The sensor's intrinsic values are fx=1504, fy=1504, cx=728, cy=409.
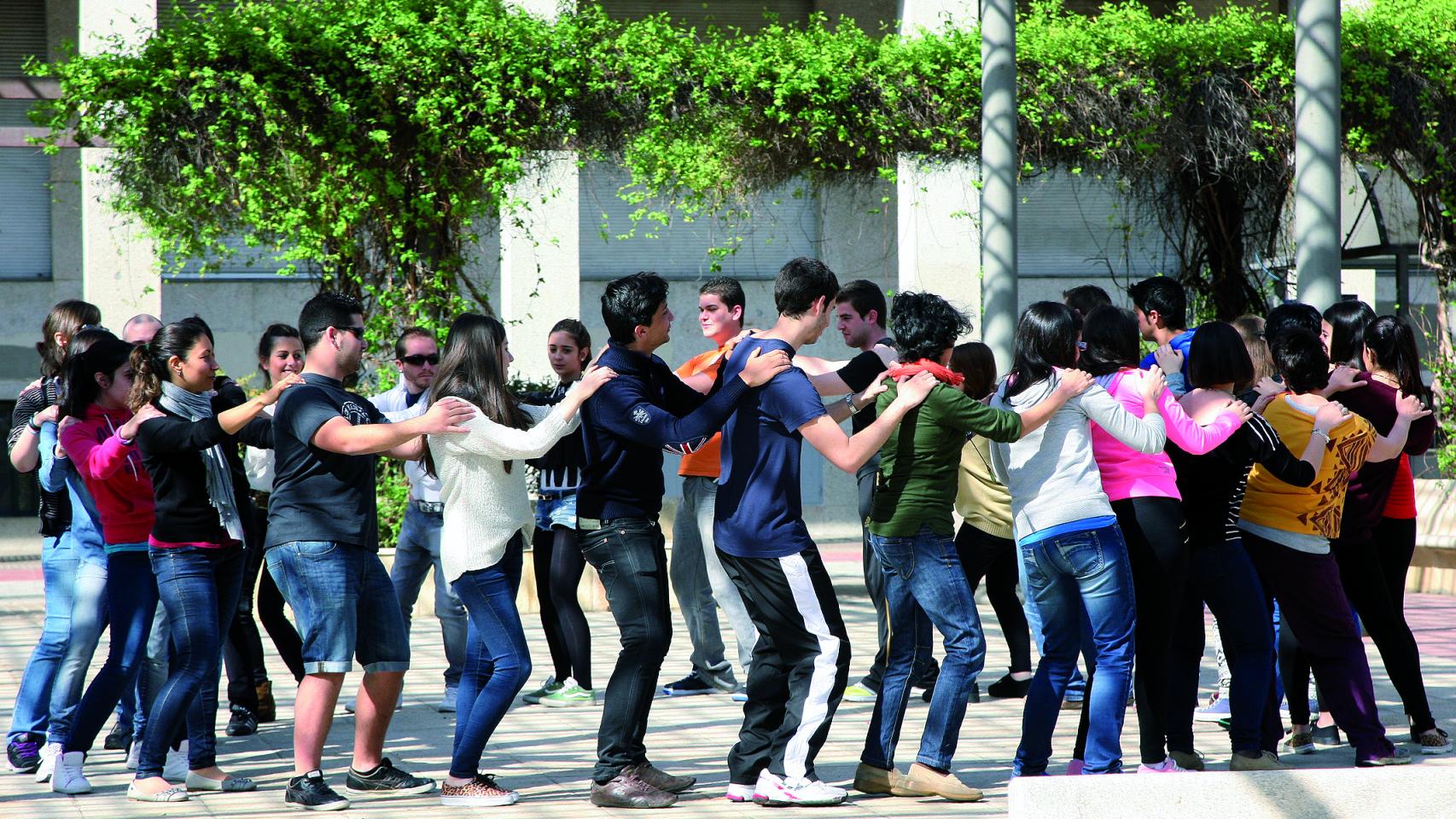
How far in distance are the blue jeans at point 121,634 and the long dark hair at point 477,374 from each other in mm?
1254

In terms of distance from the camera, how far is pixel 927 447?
509cm

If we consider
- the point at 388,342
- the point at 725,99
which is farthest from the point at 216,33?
the point at 725,99

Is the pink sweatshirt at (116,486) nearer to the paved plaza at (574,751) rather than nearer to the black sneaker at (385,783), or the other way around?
the paved plaza at (574,751)

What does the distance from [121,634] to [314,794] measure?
1.04 m

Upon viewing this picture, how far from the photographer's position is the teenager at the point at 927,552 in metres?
5.05

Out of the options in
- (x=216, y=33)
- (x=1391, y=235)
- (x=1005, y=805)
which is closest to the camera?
(x=1005, y=805)

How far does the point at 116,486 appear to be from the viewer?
5473 millimetres

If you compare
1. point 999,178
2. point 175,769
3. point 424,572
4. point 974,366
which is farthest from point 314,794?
point 999,178

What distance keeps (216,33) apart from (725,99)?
141 inches

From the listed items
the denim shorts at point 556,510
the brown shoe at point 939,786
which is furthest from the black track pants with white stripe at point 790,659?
the denim shorts at point 556,510

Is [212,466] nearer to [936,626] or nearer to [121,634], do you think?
[121,634]

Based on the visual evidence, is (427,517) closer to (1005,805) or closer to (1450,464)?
(1005,805)

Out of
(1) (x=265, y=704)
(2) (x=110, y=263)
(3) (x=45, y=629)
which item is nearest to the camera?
(3) (x=45, y=629)

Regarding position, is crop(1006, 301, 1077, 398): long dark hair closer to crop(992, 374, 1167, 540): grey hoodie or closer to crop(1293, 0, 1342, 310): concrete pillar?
crop(992, 374, 1167, 540): grey hoodie
